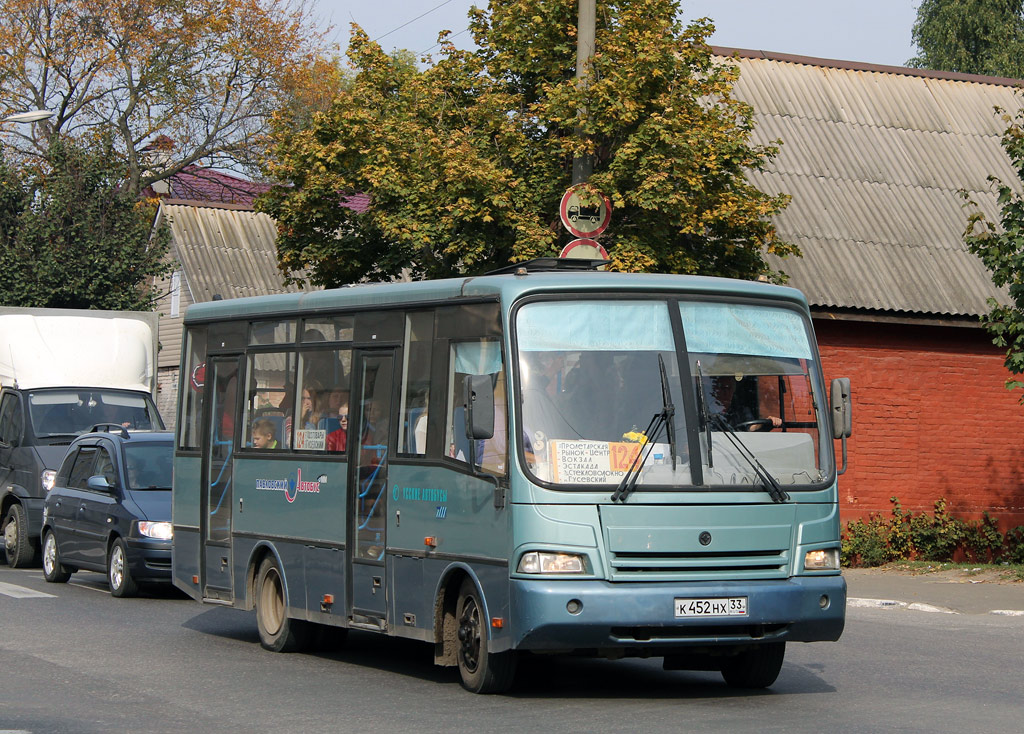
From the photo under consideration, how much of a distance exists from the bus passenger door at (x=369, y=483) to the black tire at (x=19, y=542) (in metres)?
10.5

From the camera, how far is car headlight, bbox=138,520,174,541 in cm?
1645

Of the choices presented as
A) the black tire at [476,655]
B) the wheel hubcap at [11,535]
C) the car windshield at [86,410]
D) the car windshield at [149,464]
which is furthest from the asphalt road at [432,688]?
the car windshield at [86,410]

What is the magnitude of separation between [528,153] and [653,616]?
407 inches

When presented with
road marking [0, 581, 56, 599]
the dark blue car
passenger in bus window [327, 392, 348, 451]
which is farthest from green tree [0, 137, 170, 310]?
passenger in bus window [327, 392, 348, 451]

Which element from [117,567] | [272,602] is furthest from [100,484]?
[272,602]

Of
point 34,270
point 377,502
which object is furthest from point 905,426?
point 34,270

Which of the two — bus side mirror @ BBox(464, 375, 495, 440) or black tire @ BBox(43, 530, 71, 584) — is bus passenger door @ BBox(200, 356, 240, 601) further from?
black tire @ BBox(43, 530, 71, 584)

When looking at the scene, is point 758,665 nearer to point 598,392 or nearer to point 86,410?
point 598,392

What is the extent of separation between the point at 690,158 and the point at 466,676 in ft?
28.7

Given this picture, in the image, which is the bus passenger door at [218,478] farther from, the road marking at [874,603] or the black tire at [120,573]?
the road marking at [874,603]

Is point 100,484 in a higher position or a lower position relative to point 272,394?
lower

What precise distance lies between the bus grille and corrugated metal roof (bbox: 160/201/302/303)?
30744mm

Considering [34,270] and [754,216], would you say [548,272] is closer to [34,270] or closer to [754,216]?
[754,216]

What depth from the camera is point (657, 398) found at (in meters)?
9.52
